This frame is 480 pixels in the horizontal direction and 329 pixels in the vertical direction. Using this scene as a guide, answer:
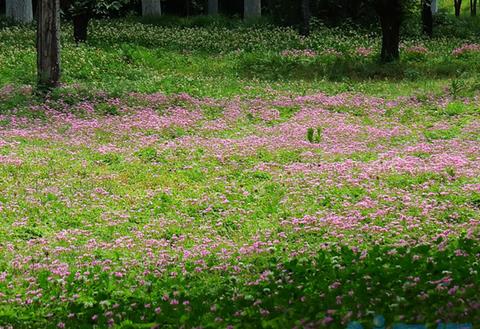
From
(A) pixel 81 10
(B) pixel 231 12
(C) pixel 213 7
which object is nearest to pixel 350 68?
(A) pixel 81 10

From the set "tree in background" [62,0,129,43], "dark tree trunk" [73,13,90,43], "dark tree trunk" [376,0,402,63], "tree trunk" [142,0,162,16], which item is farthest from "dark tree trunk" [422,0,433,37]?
"dark tree trunk" [73,13,90,43]

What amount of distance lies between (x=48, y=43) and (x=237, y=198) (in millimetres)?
12084

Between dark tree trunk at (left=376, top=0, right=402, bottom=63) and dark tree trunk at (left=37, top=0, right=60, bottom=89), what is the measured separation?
46.6ft

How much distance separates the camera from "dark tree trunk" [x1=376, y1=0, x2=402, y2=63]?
2931 cm

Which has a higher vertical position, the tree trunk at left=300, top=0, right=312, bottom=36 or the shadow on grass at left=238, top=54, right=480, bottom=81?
the tree trunk at left=300, top=0, right=312, bottom=36

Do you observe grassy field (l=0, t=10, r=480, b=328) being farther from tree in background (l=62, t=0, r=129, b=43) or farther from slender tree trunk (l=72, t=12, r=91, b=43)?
slender tree trunk (l=72, t=12, r=91, b=43)

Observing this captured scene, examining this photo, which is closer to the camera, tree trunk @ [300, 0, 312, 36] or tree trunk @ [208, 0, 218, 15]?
tree trunk @ [300, 0, 312, 36]

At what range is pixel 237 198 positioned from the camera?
42.4 ft

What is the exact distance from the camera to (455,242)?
368 inches

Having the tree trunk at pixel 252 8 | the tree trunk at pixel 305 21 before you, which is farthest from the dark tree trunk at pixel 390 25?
the tree trunk at pixel 252 8

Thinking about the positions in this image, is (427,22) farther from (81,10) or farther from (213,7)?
(81,10)

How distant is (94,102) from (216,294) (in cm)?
1384

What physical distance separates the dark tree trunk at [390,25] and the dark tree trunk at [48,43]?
14197 mm

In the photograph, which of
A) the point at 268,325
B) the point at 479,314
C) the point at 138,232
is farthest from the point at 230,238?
the point at 479,314
